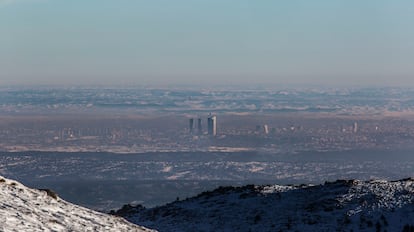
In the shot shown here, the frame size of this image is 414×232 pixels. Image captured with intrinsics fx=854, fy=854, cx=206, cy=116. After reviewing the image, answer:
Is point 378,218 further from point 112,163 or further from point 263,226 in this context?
point 112,163

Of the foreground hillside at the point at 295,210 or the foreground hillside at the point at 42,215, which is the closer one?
the foreground hillside at the point at 42,215

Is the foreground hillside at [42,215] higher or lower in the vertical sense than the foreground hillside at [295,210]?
higher

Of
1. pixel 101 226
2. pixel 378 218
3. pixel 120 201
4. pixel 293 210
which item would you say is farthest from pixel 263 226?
pixel 120 201

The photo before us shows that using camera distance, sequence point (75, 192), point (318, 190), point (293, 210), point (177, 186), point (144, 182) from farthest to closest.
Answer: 1. point (144, 182)
2. point (177, 186)
3. point (75, 192)
4. point (318, 190)
5. point (293, 210)

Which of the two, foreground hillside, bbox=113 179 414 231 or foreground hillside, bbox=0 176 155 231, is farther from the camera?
foreground hillside, bbox=113 179 414 231

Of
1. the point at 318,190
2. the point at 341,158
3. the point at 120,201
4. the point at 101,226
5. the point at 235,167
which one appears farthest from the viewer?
the point at 341,158

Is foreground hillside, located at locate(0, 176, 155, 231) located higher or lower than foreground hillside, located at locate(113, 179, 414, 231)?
higher
